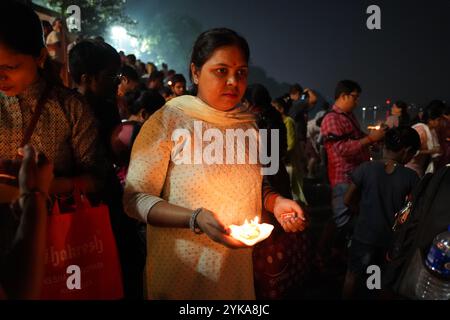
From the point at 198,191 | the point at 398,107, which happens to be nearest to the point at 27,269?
the point at 198,191

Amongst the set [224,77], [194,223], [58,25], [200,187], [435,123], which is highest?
[58,25]

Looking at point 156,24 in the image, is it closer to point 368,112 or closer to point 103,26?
point 103,26

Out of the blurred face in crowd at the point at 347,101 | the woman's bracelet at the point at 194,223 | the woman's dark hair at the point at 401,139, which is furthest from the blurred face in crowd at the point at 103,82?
the blurred face in crowd at the point at 347,101

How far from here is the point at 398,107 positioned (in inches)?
333

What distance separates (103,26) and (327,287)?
30153mm

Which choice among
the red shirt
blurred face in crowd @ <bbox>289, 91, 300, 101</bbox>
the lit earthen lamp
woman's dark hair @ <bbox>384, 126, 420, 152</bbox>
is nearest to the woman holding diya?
the lit earthen lamp

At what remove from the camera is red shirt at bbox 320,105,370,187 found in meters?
4.61

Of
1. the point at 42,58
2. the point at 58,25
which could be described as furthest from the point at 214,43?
the point at 58,25

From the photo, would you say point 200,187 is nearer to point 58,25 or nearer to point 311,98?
point 58,25

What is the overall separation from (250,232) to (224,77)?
73cm

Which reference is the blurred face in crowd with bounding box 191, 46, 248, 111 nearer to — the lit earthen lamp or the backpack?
the lit earthen lamp

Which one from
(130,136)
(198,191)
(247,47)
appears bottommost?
(198,191)

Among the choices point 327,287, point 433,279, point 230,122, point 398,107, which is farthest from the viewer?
point 398,107

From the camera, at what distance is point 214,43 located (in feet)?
6.26
